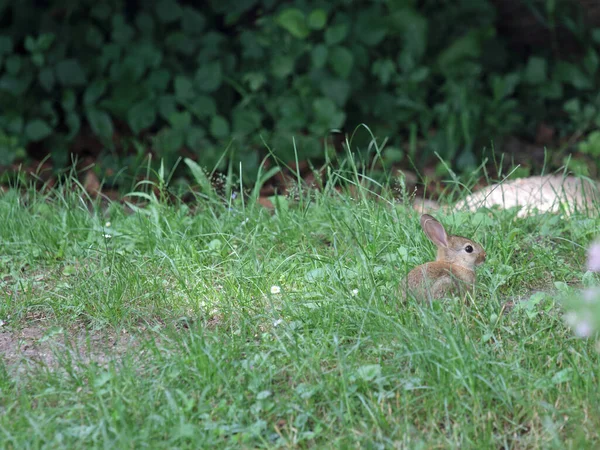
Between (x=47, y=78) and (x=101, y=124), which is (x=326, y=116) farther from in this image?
(x=47, y=78)

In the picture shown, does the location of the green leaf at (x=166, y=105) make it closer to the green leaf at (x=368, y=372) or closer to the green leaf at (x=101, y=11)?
the green leaf at (x=101, y=11)

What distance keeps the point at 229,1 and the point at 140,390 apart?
14.4 ft

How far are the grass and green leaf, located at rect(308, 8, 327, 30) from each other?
2255mm

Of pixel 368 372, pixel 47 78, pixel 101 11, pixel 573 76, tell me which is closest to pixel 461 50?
pixel 573 76

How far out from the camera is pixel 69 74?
6582 millimetres

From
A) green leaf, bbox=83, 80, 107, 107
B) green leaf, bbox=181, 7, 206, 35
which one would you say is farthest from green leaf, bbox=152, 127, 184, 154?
green leaf, bbox=181, 7, 206, 35

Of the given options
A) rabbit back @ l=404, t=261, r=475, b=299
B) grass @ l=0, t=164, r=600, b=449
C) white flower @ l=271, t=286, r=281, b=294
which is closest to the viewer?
grass @ l=0, t=164, r=600, b=449

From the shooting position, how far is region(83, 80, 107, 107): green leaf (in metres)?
6.60

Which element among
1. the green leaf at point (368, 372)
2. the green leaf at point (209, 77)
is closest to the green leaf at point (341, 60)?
the green leaf at point (209, 77)

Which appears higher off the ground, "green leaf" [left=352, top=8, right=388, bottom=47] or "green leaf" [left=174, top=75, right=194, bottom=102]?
"green leaf" [left=352, top=8, right=388, bottom=47]

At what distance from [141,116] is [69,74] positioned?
62cm

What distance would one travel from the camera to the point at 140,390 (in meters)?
2.88

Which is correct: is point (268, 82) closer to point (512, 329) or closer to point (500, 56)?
point (500, 56)

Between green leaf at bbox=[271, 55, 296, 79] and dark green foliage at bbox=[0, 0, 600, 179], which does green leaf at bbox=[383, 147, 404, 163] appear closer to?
dark green foliage at bbox=[0, 0, 600, 179]
